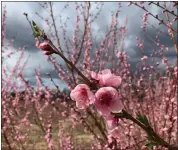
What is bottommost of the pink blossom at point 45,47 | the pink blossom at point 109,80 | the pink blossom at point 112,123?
the pink blossom at point 112,123

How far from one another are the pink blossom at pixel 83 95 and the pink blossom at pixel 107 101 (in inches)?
1.3

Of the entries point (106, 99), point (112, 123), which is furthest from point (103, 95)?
point (112, 123)

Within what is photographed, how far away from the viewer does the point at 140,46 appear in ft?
18.7

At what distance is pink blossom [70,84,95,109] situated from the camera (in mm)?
1441

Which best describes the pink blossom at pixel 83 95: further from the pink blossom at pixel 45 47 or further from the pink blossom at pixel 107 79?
the pink blossom at pixel 45 47

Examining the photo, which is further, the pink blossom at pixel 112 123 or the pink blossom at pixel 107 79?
the pink blossom at pixel 112 123

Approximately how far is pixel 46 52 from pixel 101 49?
561 cm

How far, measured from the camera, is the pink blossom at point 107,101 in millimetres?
1416

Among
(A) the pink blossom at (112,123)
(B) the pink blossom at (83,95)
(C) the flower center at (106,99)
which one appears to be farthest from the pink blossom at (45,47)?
(A) the pink blossom at (112,123)

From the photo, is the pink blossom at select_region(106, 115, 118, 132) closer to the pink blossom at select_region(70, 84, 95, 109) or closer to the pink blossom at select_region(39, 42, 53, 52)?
the pink blossom at select_region(70, 84, 95, 109)

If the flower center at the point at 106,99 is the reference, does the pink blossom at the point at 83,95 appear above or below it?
above

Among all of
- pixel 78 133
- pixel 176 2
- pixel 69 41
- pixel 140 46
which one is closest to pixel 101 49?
pixel 69 41

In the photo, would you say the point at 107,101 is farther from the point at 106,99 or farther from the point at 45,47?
the point at 45,47

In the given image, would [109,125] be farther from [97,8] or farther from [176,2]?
[97,8]
